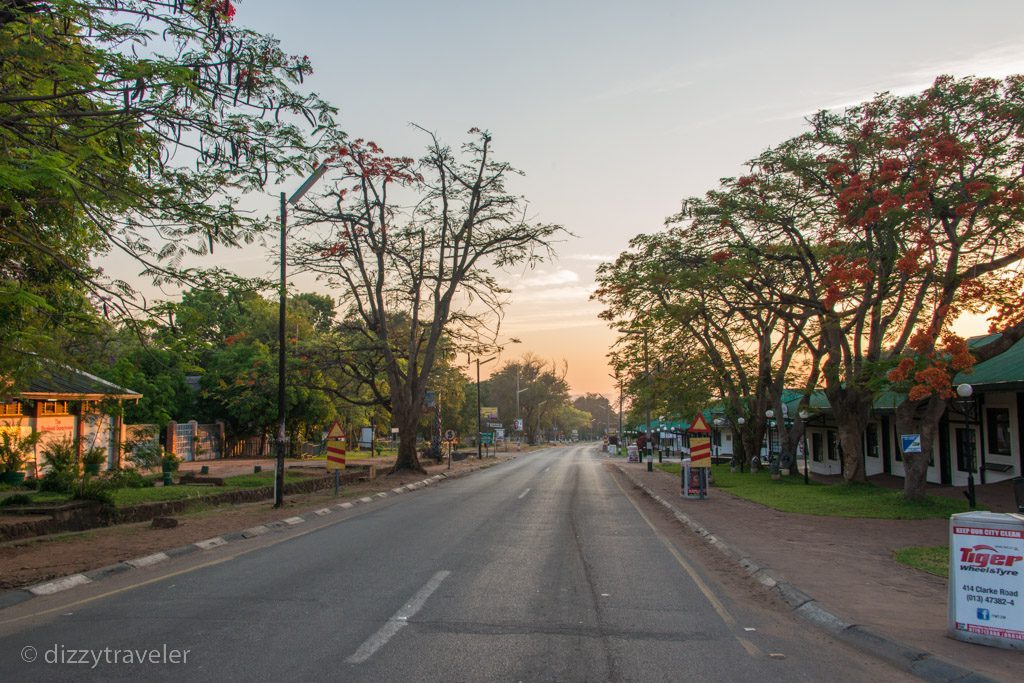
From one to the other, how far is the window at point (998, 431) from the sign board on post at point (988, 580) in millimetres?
18414

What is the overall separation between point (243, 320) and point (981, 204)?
192 feet

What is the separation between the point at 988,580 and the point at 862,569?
423 cm

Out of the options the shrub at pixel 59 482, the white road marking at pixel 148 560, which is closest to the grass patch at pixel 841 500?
the white road marking at pixel 148 560

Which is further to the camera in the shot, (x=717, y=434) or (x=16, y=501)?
(x=717, y=434)

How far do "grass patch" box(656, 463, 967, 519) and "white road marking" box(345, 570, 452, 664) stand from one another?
1188 cm

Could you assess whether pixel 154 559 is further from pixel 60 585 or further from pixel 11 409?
pixel 11 409

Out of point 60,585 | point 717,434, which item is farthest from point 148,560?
point 717,434

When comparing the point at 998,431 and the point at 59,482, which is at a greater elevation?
the point at 998,431

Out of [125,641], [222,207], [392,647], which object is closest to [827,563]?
[392,647]

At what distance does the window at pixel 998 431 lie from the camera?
72.5 ft

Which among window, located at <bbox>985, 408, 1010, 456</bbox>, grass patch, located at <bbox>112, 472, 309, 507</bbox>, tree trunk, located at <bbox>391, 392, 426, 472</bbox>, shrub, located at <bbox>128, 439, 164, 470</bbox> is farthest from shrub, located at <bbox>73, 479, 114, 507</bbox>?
window, located at <bbox>985, 408, 1010, 456</bbox>

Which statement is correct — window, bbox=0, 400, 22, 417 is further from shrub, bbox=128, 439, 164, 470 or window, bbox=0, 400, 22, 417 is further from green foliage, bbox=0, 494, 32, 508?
green foliage, bbox=0, 494, 32, 508

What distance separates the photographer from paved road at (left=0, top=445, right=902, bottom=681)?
19.0ft

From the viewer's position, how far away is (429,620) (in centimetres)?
720
